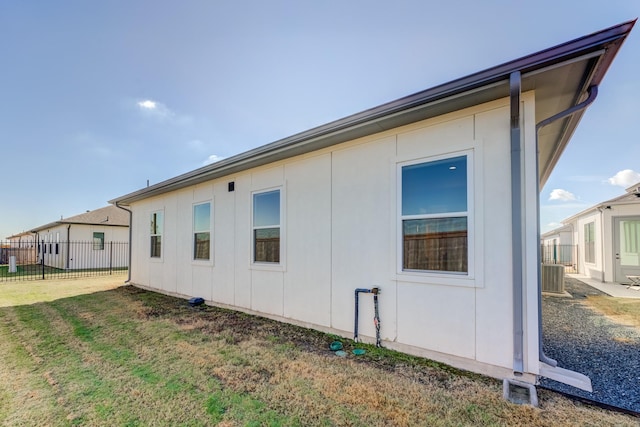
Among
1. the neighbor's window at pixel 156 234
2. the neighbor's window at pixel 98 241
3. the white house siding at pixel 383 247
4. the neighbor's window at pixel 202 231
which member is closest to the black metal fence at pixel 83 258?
the neighbor's window at pixel 98 241

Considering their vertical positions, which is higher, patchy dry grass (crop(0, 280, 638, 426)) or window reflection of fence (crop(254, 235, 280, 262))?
window reflection of fence (crop(254, 235, 280, 262))


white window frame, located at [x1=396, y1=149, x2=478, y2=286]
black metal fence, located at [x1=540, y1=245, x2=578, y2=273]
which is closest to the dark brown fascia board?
white window frame, located at [x1=396, y1=149, x2=478, y2=286]

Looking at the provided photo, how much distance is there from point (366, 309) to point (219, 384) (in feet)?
6.83

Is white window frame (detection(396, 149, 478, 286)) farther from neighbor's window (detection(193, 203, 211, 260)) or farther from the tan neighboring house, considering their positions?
the tan neighboring house

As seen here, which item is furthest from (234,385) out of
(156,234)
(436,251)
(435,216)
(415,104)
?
(156,234)

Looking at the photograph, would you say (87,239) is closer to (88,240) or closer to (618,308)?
(88,240)

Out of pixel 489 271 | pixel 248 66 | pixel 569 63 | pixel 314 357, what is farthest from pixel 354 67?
pixel 314 357

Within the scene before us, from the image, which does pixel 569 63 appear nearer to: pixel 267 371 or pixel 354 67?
pixel 267 371

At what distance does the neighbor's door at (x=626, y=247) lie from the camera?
984 cm

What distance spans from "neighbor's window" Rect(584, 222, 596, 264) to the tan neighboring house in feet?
75.8

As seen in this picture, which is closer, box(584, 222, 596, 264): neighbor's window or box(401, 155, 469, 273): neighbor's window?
box(401, 155, 469, 273): neighbor's window

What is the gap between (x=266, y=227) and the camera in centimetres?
575

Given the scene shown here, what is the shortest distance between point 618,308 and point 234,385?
25.9 feet

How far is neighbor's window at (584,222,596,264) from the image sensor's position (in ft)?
38.5
